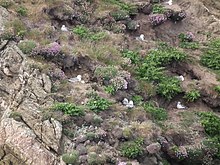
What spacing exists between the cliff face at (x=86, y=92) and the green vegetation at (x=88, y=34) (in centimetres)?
5

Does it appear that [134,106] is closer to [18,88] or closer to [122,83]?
[122,83]

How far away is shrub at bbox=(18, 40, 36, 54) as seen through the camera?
557 inches

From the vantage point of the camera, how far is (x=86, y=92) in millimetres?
13305

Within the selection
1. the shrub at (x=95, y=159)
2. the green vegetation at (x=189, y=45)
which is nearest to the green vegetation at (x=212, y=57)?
the green vegetation at (x=189, y=45)

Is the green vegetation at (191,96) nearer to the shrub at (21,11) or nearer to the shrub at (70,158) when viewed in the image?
the shrub at (70,158)

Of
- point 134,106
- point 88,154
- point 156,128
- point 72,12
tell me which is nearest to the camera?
point 88,154

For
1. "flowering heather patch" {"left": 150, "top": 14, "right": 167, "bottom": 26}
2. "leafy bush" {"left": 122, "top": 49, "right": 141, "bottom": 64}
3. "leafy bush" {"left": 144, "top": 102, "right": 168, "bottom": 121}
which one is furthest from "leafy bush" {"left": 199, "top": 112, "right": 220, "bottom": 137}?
"flowering heather patch" {"left": 150, "top": 14, "right": 167, "bottom": 26}

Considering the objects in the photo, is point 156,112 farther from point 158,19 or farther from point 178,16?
point 178,16

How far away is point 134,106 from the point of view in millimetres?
13484

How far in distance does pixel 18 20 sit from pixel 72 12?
201cm

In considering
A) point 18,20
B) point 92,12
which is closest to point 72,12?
point 92,12

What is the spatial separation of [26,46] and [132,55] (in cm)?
335

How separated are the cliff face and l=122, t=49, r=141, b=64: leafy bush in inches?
8.8

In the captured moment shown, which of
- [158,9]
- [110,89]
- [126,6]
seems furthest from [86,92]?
[158,9]
